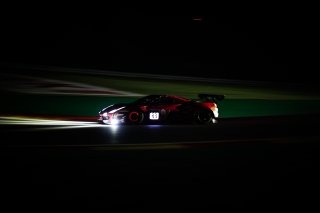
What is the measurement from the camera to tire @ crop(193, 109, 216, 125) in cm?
1514

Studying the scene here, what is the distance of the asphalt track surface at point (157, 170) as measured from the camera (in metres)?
5.19

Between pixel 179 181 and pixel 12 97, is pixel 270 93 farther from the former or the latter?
pixel 179 181

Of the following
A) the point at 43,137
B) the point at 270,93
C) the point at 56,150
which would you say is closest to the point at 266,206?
the point at 56,150

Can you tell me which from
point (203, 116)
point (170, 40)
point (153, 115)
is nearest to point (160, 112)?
point (153, 115)

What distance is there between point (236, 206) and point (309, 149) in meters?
5.03

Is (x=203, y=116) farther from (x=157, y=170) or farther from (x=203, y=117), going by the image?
(x=157, y=170)

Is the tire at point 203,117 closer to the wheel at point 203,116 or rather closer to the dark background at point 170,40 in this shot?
the wheel at point 203,116

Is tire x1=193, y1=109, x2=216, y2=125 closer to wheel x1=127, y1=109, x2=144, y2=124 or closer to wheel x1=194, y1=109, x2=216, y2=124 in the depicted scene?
wheel x1=194, y1=109, x2=216, y2=124

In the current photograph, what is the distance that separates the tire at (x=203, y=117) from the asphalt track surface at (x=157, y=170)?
2744 mm

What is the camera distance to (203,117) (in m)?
15.2

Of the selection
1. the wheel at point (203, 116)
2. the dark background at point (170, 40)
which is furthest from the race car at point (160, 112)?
the dark background at point (170, 40)

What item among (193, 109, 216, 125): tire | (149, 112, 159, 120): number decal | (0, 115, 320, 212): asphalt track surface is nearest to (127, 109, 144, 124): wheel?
(149, 112, 159, 120): number decal

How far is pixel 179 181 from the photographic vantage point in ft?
20.7

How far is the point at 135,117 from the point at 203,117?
85.0 inches
